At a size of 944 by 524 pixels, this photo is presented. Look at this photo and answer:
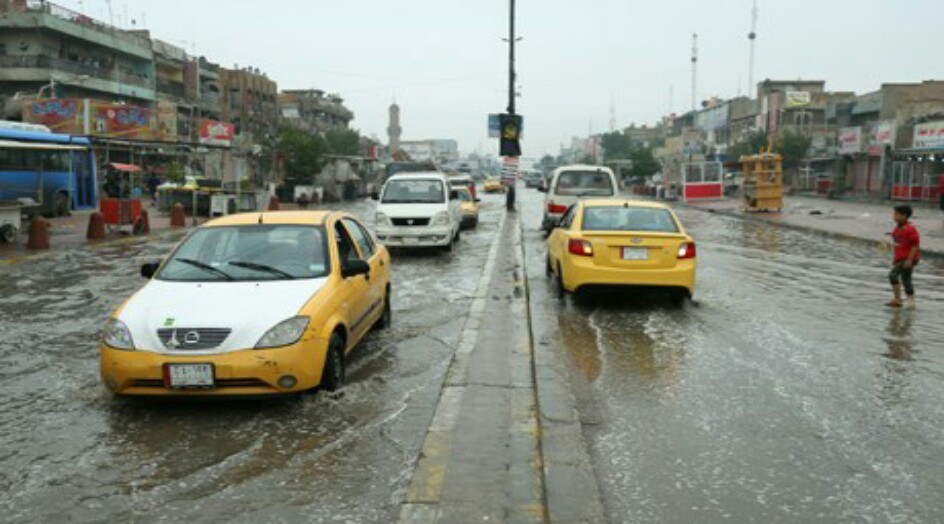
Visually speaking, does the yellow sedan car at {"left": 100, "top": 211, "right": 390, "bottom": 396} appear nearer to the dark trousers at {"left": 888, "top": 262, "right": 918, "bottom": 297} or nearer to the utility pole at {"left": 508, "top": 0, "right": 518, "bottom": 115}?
the dark trousers at {"left": 888, "top": 262, "right": 918, "bottom": 297}

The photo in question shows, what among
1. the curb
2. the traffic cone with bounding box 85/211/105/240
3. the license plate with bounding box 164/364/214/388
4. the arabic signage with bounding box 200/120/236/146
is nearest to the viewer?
the license plate with bounding box 164/364/214/388

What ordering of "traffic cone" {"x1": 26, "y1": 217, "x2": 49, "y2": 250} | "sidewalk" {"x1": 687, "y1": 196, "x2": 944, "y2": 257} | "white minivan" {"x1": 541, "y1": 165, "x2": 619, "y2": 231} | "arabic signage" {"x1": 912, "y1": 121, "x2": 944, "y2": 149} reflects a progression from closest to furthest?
1. "traffic cone" {"x1": 26, "y1": 217, "x2": 49, "y2": 250}
2. "white minivan" {"x1": 541, "y1": 165, "x2": 619, "y2": 231}
3. "sidewalk" {"x1": 687, "y1": 196, "x2": 944, "y2": 257}
4. "arabic signage" {"x1": 912, "y1": 121, "x2": 944, "y2": 149}

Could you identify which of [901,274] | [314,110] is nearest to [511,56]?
[901,274]

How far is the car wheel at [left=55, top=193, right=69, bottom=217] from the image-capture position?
87.4 ft

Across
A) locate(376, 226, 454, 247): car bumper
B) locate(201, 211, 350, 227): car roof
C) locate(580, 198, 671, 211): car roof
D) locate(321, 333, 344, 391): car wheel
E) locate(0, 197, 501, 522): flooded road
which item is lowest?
locate(0, 197, 501, 522): flooded road

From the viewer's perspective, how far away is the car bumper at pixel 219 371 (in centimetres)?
549

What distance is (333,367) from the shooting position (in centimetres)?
618

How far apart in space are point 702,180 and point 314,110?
66001 mm

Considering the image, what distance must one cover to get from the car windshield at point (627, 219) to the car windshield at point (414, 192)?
7.16 meters

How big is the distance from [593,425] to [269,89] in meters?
80.1

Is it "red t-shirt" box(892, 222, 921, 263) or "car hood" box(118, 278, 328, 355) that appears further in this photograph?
"red t-shirt" box(892, 222, 921, 263)

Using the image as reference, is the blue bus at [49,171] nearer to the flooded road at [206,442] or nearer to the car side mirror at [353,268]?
the flooded road at [206,442]

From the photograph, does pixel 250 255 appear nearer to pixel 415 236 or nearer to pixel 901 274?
pixel 901 274

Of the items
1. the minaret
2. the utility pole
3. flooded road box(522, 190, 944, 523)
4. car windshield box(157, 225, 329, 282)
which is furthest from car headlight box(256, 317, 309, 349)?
the minaret
